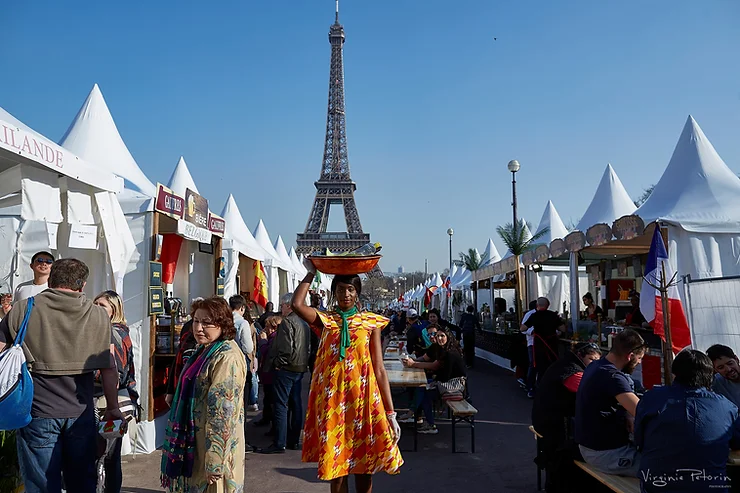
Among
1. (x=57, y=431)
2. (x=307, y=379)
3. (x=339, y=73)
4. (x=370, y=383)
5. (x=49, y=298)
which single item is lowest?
(x=307, y=379)

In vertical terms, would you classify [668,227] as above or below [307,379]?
above

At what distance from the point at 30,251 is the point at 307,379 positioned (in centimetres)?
802

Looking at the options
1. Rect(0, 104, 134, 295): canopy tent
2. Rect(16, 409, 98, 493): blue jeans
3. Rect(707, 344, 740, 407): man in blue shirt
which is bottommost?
Rect(16, 409, 98, 493): blue jeans

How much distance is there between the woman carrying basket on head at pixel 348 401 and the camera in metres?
3.46

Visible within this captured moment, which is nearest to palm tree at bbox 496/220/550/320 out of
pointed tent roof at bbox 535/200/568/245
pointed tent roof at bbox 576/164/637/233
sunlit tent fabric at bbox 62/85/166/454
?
pointed tent roof at bbox 535/200/568/245

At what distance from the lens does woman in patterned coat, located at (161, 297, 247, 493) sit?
2.92 meters

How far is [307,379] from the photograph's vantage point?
517 inches

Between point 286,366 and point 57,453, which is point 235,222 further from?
point 57,453

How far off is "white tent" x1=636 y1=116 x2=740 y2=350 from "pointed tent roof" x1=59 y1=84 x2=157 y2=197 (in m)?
6.62

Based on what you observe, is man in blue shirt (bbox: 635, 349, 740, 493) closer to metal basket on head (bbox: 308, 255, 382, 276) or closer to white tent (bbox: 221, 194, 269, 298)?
metal basket on head (bbox: 308, 255, 382, 276)

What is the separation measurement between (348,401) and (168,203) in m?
4.31

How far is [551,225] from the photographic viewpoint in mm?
18672

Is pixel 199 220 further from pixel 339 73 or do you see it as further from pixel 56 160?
pixel 339 73

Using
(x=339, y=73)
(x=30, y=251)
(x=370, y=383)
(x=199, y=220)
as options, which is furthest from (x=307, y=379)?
(x=339, y=73)
